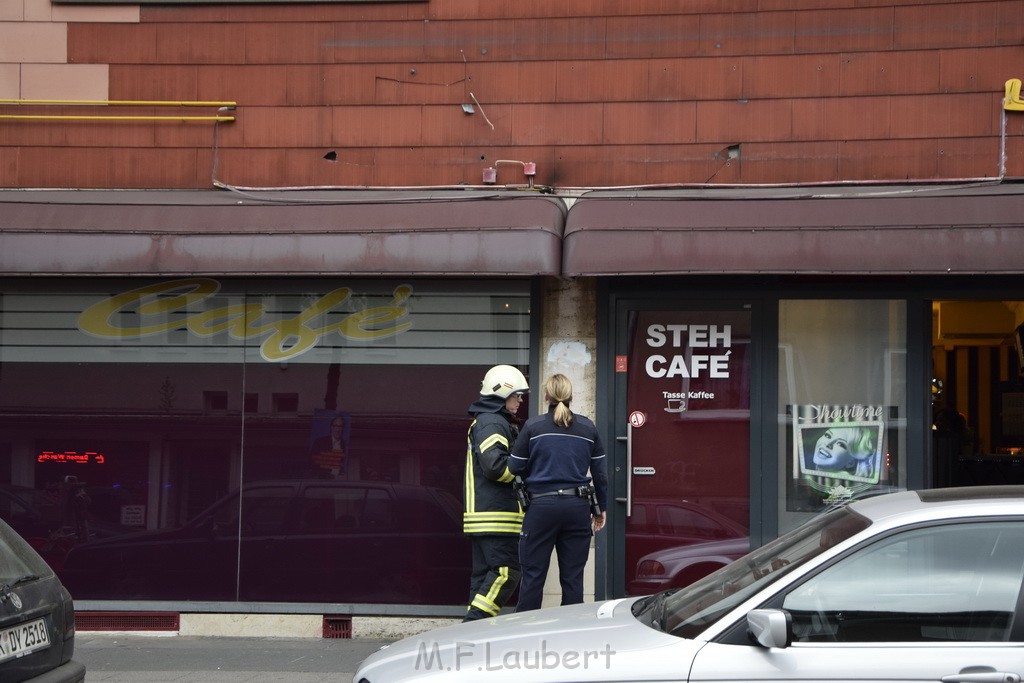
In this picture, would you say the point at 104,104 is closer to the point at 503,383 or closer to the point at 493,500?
the point at 503,383

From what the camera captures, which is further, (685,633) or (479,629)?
(479,629)

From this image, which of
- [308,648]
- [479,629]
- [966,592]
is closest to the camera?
[966,592]

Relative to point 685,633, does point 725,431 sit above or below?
above

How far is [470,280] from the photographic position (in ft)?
26.8

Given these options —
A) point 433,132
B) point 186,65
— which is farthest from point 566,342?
point 186,65

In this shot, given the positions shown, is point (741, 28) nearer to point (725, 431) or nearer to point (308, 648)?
point (725, 431)

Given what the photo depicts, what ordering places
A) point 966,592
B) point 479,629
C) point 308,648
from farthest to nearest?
point 308,648, point 479,629, point 966,592

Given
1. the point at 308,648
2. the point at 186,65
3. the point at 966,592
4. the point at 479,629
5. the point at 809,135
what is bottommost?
the point at 308,648

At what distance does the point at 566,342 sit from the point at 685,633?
426 centimetres

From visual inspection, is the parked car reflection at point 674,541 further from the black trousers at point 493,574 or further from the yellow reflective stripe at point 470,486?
the yellow reflective stripe at point 470,486

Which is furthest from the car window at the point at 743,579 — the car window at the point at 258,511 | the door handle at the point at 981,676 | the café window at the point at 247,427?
the car window at the point at 258,511

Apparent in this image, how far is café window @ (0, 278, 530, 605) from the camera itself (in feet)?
26.9

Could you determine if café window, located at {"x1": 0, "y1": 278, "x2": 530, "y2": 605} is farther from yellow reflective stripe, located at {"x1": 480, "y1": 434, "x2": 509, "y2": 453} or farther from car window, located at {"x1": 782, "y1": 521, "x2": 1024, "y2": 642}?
car window, located at {"x1": 782, "y1": 521, "x2": 1024, "y2": 642}
